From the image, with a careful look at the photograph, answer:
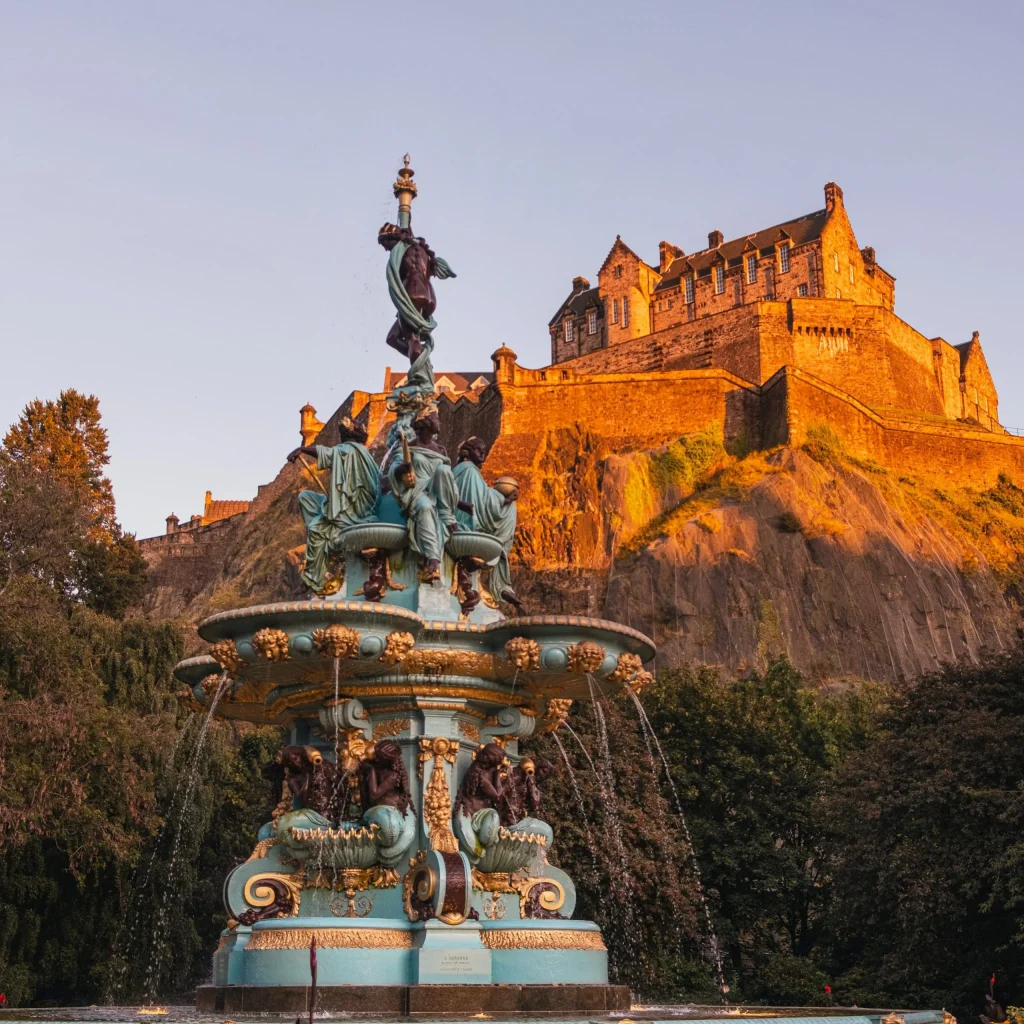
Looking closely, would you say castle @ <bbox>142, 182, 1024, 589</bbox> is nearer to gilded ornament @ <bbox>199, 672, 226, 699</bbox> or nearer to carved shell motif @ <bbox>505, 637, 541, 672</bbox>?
gilded ornament @ <bbox>199, 672, 226, 699</bbox>

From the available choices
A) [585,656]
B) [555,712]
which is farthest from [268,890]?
[585,656]

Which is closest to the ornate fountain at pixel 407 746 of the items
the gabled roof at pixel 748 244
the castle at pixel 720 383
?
the castle at pixel 720 383

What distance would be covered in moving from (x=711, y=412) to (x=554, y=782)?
52138 millimetres

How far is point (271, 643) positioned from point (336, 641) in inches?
21.7

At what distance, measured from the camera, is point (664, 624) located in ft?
206

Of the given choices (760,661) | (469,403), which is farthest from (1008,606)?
(469,403)

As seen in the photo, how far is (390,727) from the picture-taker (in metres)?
12.2

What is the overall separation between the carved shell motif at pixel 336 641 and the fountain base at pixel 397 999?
2583 millimetres

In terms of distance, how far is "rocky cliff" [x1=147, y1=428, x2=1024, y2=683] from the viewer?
61719 mm

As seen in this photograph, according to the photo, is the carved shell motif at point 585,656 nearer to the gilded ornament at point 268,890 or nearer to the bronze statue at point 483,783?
the bronze statue at point 483,783

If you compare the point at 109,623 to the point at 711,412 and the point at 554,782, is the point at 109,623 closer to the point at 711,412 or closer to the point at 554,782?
the point at 554,782

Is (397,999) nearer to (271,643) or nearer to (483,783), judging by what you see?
(483,783)

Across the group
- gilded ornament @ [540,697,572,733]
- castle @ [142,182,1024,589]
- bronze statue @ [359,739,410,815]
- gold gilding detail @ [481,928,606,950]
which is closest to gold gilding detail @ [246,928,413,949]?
gold gilding detail @ [481,928,606,950]

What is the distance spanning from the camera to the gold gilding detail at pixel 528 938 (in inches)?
447
